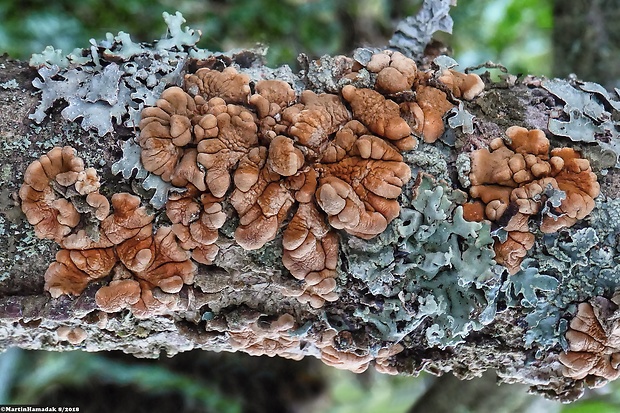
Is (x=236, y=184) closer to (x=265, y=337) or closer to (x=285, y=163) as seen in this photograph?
(x=285, y=163)

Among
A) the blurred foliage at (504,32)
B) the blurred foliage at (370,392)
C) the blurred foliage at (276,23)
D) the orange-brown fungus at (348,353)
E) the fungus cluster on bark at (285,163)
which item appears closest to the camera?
the fungus cluster on bark at (285,163)

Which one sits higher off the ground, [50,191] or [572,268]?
[50,191]

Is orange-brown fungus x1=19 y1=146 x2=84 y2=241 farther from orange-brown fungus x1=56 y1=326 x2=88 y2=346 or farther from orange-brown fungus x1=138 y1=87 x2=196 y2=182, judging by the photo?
orange-brown fungus x1=56 y1=326 x2=88 y2=346

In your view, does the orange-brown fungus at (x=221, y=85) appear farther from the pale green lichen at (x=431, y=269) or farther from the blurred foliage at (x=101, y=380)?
the blurred foliage at (x=101, y=380)

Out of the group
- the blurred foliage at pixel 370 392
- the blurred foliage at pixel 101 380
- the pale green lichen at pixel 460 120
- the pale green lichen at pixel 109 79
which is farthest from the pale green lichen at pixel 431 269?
the blurred foliage at pixel 370 392

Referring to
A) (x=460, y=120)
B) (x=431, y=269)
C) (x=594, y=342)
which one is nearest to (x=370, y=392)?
(x=594, y=342)

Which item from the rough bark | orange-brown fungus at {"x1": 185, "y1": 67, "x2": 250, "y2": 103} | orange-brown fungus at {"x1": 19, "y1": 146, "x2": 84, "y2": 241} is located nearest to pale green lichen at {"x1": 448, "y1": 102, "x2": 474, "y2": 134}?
the rough bark
